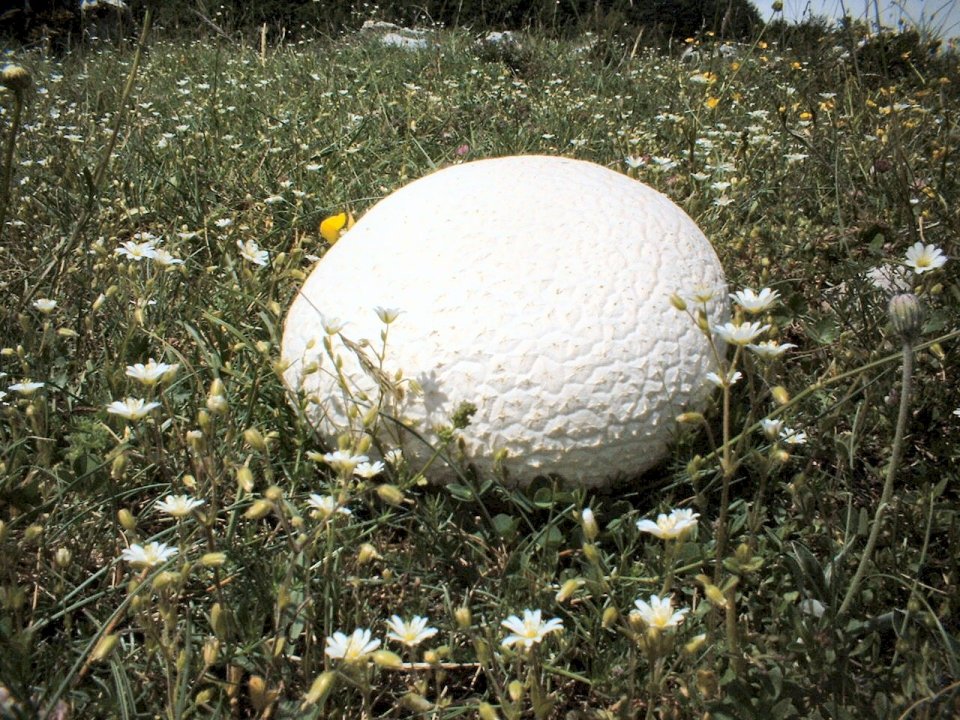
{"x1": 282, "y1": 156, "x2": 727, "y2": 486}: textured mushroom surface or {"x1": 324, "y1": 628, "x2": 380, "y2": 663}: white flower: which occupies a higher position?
{"x1": 282, "y1": 156, "x2": 727, "y2": 486}: textured mushroom surface

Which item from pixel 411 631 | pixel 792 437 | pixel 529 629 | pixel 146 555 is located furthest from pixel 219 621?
pixel 792 437

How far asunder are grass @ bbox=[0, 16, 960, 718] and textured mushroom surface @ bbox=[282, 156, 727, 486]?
0.30 feet

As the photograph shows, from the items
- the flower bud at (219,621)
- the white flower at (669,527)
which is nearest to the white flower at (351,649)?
the flower bud at (219,621)

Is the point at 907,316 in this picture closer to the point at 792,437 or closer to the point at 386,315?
the point at 792,437

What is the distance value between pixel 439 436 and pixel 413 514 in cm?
17

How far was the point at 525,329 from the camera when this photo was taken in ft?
6.08

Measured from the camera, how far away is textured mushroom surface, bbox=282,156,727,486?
184cm

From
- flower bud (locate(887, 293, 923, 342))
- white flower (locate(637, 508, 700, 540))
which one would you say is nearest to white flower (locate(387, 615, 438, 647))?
white flower (locate(637, 508, 700, 540))

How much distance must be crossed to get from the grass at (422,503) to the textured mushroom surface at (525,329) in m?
0.09

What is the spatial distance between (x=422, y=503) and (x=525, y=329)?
0.47m

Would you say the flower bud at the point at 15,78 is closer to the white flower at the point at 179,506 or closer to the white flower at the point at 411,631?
the white flower at the point at 179,506

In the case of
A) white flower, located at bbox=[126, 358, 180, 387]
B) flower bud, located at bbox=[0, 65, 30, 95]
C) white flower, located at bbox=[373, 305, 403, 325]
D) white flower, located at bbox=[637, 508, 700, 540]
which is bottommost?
white flower, located at bbox=[126, 358, 180, 387]

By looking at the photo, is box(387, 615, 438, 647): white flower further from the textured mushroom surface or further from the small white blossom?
the textured mushroom surface

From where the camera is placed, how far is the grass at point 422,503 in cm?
135
